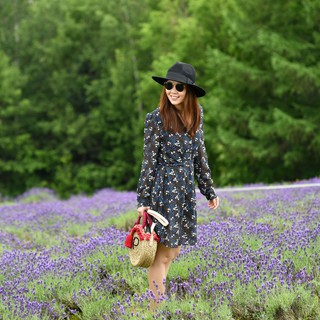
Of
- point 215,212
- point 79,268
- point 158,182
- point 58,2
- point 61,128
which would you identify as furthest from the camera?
point 58,2

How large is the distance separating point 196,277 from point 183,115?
1473mm

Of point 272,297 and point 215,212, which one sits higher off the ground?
point 272,297

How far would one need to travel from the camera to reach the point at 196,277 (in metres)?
5.66

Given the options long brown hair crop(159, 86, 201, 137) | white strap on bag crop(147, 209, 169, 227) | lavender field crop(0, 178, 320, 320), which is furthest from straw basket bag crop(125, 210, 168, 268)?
long brown hair crop(159, 86, 201, 137)

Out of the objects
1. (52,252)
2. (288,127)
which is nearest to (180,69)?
(52,252)

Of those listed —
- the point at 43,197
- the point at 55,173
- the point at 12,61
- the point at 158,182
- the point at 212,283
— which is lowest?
the point at 55,173

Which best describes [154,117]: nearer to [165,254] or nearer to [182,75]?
[182,75]

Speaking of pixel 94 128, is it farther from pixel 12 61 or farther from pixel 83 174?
pixel 12 61

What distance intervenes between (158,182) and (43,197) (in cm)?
2091

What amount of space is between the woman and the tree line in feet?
55.7

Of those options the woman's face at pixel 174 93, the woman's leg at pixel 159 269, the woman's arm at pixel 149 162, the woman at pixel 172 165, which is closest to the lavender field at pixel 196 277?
the woman's leg at pixel 159 269

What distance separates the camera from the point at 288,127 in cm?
1969

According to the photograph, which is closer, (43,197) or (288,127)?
(288,127)

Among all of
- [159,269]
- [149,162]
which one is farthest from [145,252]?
[149,162]
